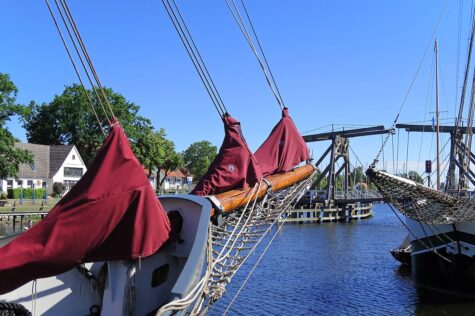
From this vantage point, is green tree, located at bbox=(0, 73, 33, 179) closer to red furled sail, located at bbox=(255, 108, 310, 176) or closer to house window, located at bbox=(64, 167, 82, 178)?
house window, located at bbox=(64, 167, 82, 178)

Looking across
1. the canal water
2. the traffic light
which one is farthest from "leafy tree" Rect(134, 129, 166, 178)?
the traffic light

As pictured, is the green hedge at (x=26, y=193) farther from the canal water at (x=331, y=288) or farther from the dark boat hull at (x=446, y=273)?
the dark boat hull at (x=446, y=273)

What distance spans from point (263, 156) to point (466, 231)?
389 inches

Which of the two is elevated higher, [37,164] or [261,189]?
[37,164]

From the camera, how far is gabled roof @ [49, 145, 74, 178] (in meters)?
63.6

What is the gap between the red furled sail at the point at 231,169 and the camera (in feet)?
27.7

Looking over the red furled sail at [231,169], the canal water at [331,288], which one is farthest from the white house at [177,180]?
the red furled sail at [231,169]

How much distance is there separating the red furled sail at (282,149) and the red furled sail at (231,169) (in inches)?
47.6

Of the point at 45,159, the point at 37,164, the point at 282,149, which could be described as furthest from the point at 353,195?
the point at 282,149

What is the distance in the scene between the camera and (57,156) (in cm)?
6431

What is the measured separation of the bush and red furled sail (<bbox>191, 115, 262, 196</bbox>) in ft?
187

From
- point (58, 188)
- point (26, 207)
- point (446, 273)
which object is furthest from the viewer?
point (58, 188)

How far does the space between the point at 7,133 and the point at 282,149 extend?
35600mm

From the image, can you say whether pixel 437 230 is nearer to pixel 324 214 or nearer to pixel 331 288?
pixel 331 288
